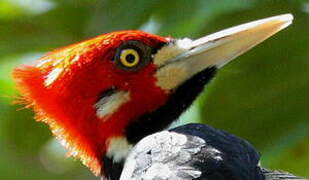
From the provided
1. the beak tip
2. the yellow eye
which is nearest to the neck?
the yellow eye

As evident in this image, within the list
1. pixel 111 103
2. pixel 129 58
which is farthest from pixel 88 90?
pixel 129 58

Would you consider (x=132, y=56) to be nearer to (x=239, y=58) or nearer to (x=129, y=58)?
(x=129, y=58)

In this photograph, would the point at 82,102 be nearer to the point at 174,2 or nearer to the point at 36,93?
the point at 36,93

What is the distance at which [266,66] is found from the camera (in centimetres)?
527

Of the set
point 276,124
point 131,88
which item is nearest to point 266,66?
point 276,124

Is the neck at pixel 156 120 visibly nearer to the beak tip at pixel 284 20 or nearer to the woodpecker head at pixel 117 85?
the woodpecker head at pixel 117 85

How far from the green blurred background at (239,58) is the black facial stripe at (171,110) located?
4.2 inches

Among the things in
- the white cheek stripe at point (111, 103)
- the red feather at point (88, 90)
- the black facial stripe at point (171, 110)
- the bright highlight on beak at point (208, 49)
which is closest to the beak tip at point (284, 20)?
the bright highlight on beak at point (208, 49)

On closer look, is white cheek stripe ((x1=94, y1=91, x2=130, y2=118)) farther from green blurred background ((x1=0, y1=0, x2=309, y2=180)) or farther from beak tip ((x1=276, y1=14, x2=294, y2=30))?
beak tip ((x1=276, y1=14, x2=294, y2=30))

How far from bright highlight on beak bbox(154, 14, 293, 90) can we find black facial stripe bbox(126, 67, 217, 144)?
0.09ft

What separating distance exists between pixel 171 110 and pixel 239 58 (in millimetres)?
372

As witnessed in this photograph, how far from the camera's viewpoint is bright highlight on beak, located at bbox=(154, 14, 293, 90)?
16.2ft

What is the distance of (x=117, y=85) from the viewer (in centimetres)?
512

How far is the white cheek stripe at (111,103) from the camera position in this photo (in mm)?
5113
